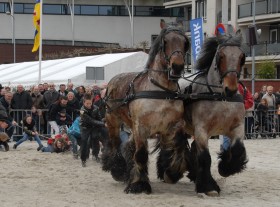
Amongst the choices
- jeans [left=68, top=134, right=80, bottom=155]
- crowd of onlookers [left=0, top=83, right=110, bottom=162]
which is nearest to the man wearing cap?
crowd of onlookers [left=0, top=83, right=110, bottom=162]

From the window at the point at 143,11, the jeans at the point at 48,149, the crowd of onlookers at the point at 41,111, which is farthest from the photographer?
the window at the point at 143,11

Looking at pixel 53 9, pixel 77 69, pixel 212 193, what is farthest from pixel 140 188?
pixel 53 9

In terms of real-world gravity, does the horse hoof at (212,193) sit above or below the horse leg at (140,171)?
below

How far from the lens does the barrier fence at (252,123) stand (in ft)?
77.0

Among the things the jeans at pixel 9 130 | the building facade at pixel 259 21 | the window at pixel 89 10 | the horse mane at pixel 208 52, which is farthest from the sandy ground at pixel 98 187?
the window at pixel 89 10

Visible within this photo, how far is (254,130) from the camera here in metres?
24.8

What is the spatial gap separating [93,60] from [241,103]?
22.7 metres

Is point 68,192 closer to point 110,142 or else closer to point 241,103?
point 110,142

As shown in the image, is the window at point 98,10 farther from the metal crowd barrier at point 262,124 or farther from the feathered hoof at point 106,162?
the feathered hoof at point 106,162

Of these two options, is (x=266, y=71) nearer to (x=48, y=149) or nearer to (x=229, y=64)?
(x=48, y=149)

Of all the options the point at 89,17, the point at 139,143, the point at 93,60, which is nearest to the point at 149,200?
the point at 139,143

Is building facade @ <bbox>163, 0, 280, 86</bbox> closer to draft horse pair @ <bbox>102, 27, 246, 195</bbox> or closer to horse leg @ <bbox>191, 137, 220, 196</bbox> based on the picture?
draft horse pair @ <bbox>102, 27, 246, 195</bbox>

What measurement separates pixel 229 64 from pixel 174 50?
0.88 metres

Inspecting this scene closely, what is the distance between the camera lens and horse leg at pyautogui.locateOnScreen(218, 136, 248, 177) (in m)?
10.7
